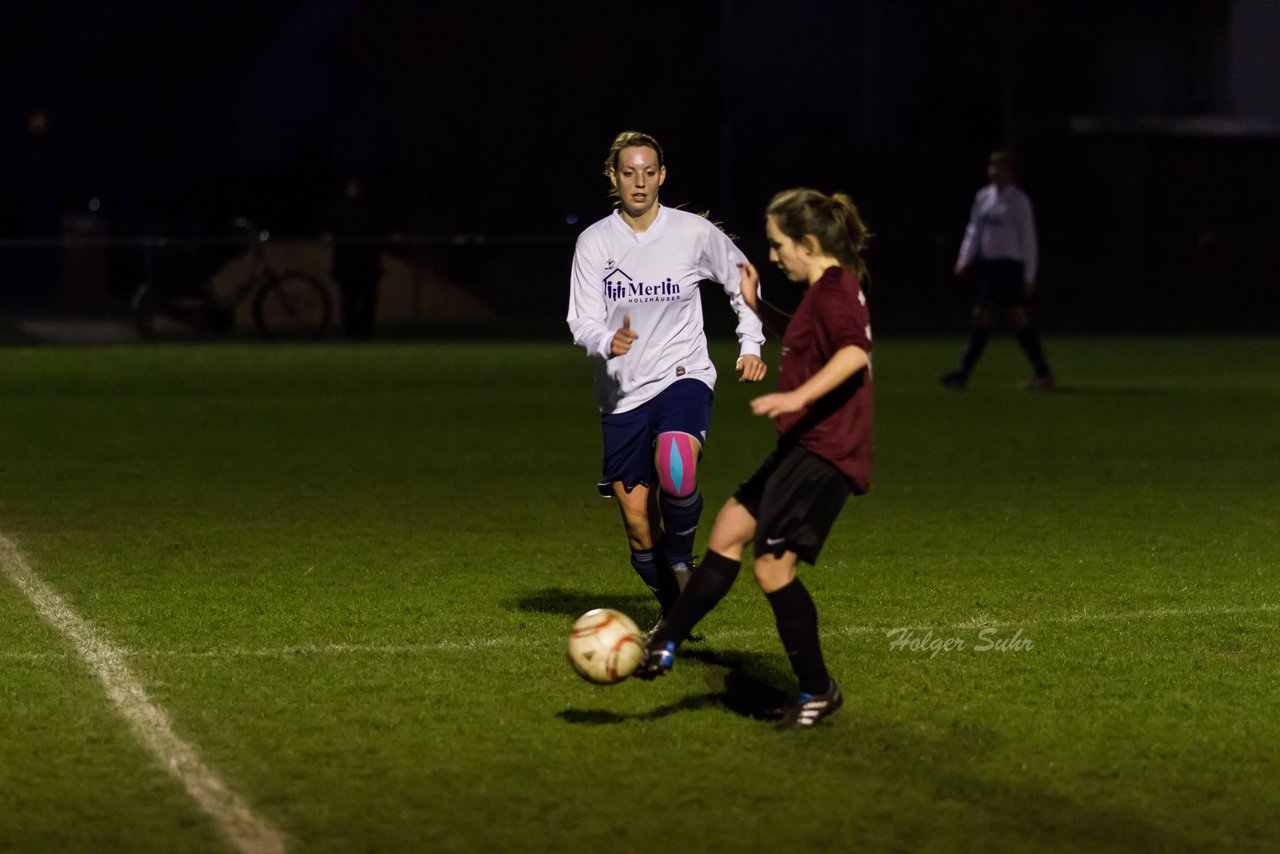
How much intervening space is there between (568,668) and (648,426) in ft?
3.20

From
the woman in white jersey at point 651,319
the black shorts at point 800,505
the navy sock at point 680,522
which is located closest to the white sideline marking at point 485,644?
the navy sock at point 680,522

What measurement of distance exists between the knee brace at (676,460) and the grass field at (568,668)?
0.66 metres

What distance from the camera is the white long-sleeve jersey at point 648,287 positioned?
7.33 meters

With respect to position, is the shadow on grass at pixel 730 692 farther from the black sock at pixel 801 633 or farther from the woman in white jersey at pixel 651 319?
the woman in white jersey at pixel 651 319

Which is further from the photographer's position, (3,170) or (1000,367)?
(3,170)

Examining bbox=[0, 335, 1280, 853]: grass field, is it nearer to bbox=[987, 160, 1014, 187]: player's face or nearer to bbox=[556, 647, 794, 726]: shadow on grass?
bbox=[556, 647, 794, 726]: shadow on grass

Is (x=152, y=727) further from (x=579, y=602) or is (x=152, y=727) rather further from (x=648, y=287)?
(x=579, y=602)

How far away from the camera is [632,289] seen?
7.35 m

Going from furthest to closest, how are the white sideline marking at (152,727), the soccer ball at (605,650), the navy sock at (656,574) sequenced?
1. the navy sock at (656,574)
2. the soccer ball at (605,650)
3. the white sideline marking at (152,727)

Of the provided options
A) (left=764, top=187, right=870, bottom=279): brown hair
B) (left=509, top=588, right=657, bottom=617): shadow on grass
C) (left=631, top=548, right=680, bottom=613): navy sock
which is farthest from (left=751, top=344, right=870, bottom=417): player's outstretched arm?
(left=509, top=588, right=657, bottom=617): shadow on grass

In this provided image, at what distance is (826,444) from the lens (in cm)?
605

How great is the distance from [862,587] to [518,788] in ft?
11.5

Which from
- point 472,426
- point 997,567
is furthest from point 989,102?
point 997,567

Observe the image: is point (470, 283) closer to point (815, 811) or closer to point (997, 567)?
point (997, 567)
